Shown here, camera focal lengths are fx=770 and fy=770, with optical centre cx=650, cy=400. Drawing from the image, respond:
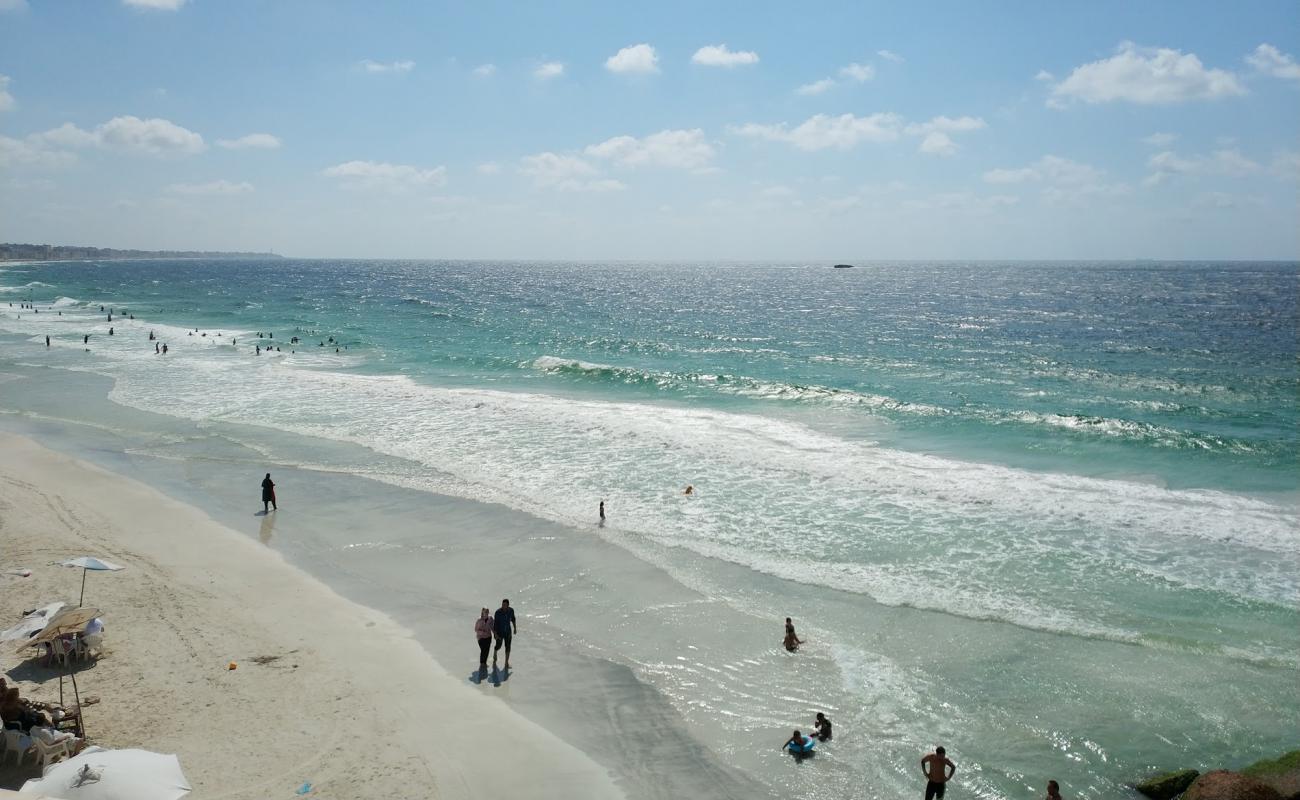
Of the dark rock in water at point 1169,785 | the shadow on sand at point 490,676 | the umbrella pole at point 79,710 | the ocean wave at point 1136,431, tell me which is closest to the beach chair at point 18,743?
the umbrella pole at point 79,710

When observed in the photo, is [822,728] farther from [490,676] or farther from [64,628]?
[64,628]

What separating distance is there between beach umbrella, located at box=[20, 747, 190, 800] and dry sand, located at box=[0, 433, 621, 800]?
128 centimetres

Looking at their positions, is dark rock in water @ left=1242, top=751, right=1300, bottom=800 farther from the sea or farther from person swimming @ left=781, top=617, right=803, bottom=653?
person swimming @ left=781, top=617, right=803, bottom=653

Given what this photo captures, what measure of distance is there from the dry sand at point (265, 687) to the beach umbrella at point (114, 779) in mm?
1284

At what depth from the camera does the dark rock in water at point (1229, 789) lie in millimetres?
10031

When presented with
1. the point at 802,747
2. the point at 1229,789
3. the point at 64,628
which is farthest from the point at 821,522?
the point at 64,628

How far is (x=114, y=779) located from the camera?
8969mm

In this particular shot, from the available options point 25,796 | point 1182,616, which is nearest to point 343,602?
point 25,796

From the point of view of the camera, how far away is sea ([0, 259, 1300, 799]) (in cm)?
1298

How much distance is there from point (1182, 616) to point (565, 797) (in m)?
13.9

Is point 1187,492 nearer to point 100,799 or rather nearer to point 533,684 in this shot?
point 533,684

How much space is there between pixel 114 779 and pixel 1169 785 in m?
13.8

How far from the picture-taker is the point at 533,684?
13805 millimetres

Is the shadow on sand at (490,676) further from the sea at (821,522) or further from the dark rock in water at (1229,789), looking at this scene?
the dark rock in water at (1229,789)
